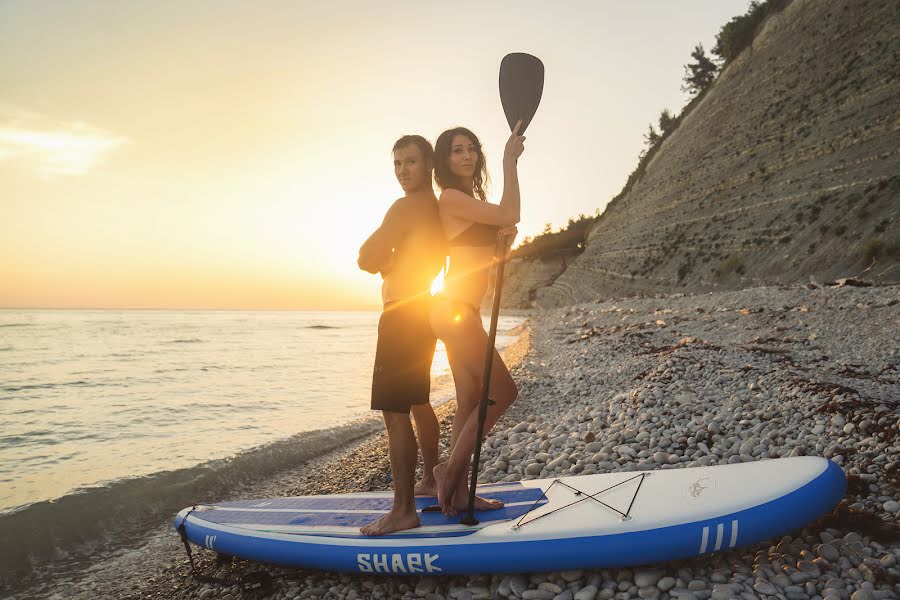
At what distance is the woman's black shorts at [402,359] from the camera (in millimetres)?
3363

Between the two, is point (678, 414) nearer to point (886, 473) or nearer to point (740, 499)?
point (886, 473)

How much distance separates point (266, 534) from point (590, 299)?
36.6 m

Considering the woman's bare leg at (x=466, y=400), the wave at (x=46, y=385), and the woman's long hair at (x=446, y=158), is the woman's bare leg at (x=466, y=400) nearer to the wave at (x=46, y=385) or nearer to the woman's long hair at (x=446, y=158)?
the woman's long hair at (x=446, y=158)

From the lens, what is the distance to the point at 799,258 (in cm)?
2041

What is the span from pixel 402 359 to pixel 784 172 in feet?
91.2

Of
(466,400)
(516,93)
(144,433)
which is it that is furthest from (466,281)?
(144,433)

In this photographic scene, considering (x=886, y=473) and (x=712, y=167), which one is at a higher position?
(x=712, y=167)

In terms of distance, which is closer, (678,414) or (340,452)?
(678,414)

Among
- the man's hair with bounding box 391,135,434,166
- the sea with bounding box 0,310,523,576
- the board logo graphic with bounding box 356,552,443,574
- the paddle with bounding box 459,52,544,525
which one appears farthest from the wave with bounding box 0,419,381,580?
the man's hair with bounding box 391,135,434,166

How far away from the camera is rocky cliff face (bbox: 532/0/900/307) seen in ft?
64.5

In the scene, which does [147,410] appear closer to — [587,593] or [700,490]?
[587,593]

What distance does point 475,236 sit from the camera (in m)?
3.43

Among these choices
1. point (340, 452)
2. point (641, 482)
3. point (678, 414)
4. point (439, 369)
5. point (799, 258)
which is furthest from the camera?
point (799, 258)

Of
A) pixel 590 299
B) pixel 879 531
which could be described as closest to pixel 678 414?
pixel 879 531
